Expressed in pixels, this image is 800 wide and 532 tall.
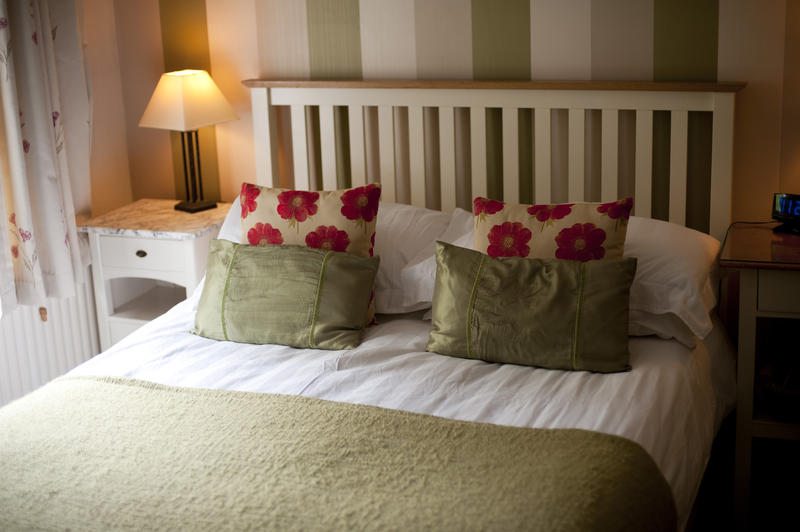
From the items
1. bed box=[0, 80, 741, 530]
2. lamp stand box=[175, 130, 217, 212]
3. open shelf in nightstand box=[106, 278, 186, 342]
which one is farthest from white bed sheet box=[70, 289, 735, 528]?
lamp stand box=[175, 130, 217, 212]

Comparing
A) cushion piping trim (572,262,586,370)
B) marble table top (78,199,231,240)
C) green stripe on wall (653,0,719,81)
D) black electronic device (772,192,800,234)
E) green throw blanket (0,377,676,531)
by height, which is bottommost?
green throw blanket (0,377,676,531)

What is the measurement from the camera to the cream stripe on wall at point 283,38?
315cm

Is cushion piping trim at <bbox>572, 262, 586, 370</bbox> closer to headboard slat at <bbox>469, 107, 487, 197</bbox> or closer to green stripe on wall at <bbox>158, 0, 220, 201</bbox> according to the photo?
headboard slat at <bbox>469, 107, 487, 197</bbox>

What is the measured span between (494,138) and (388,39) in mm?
482

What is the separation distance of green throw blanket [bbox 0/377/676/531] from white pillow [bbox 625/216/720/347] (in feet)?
1.88

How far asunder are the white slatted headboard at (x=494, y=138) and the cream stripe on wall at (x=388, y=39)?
0.29 feet

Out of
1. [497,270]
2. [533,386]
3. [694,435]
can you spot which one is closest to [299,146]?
[497,270]

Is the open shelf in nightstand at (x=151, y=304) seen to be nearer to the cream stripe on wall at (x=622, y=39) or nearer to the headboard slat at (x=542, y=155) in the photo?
the headboard slat at (x=542, y=155)

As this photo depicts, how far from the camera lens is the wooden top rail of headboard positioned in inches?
104

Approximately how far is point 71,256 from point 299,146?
→ 850mm

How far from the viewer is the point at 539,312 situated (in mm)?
2238

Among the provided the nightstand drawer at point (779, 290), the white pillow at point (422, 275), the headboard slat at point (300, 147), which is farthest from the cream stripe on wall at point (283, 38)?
the nightstand drawer at point (779, 290)

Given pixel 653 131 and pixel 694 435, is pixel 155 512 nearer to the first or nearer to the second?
pixel 694 435

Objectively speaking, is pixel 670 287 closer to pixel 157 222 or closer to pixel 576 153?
pixel 576 153
